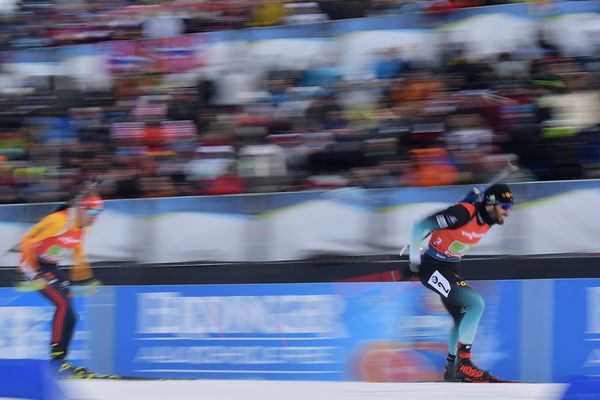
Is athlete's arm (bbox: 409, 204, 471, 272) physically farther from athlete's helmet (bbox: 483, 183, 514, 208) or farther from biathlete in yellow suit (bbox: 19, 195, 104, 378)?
biathlete in yellow suit (bbox: 19, 195, 104, 378)

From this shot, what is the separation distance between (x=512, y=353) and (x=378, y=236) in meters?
1.45

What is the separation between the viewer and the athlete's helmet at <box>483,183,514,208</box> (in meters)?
7.67

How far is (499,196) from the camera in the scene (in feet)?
25.2

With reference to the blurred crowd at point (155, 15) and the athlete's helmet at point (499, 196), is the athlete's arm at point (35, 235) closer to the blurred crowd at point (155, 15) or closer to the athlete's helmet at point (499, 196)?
the blurred crowd at point (155, 15)

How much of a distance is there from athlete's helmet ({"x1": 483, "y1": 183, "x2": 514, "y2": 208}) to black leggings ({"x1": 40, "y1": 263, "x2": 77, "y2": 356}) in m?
3.93

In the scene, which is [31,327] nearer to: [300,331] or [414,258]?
[300,331]

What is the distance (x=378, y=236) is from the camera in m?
8.18

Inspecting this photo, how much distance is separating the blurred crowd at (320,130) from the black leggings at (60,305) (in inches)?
38.2

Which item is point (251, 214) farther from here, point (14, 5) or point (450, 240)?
point (14, 5)

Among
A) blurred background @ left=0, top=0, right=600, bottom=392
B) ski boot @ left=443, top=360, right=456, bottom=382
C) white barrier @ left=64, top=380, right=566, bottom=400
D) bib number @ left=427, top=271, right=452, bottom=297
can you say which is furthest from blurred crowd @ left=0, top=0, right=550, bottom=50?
white barrier @ left=64, top=380, right=566, bottom=400

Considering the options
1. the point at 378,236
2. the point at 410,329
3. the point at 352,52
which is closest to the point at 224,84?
the point at 352,52

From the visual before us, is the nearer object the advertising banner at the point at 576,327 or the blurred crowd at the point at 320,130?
the advertising banner at the point at 576,327

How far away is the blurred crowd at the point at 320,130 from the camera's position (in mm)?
8164

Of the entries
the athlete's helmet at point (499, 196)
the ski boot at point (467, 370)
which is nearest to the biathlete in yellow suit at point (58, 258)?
the ski boot at point (467, 370)
